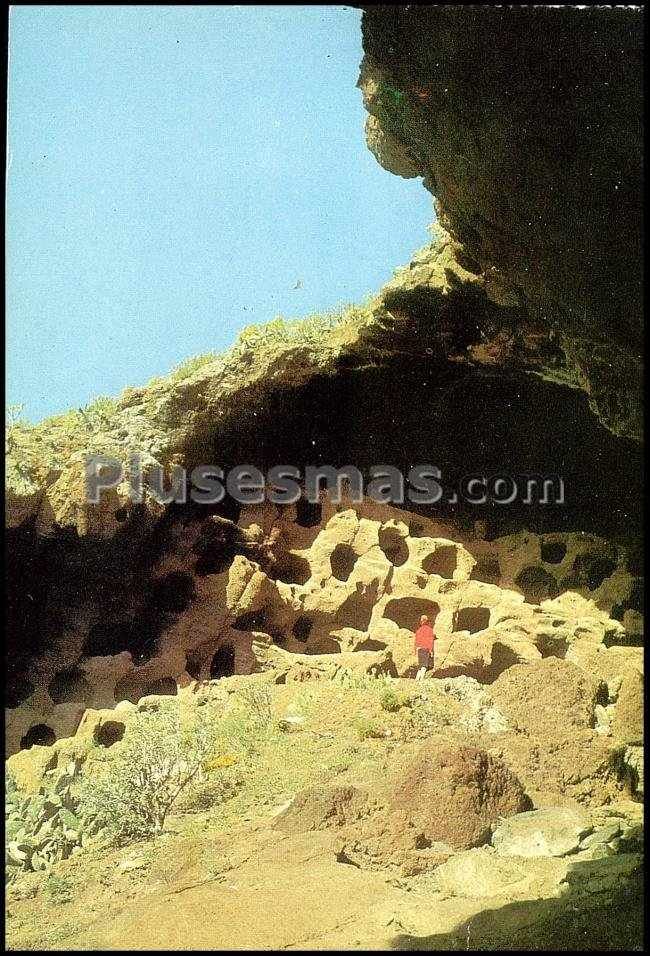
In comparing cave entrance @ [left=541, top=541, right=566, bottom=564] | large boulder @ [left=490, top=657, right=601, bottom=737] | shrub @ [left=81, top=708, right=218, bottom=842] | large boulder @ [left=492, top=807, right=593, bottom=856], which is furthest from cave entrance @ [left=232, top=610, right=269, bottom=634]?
large boulder @ [left=492, top=807, right=593, bottom=856]

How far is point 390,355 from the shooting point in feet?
25.6

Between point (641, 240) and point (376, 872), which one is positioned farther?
point (376, 872)

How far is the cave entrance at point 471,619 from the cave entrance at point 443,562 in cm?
48

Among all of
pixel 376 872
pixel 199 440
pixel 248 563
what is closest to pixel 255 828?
pixel 376 872

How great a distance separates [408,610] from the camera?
7883 mm

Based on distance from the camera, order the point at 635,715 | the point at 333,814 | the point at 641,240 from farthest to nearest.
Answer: the point at 635,715, the point at 333,814, the point at 641,240

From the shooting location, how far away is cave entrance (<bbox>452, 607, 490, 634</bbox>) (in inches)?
A: 300

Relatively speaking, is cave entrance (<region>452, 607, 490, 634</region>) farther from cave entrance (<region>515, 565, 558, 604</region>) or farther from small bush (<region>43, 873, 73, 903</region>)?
small bush (<region>43, 873, 73, 903</region>)

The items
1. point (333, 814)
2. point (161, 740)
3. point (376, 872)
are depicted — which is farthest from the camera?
point (161, 740)

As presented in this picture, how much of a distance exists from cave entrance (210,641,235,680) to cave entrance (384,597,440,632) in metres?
1.80

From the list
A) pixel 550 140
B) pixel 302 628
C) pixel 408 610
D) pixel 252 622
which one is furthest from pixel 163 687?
pixel 550 140

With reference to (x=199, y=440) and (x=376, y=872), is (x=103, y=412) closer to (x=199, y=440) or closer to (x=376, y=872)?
(x=199, y=440)

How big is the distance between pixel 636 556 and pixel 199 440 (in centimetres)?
449

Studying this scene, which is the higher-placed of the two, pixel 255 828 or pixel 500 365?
pixel 500 365
